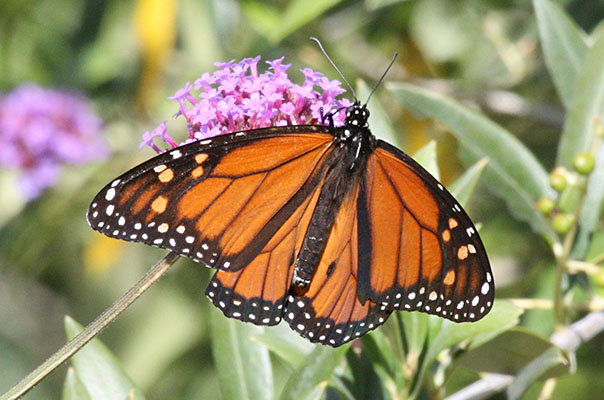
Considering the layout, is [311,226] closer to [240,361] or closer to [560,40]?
[240,361]

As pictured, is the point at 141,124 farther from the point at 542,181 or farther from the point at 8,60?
the point at 542,181

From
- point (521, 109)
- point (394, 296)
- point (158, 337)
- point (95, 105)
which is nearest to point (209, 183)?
point (394, 296)

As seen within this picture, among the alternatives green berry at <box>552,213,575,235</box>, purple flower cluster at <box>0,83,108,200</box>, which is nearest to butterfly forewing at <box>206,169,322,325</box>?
green berry at <box>552,213,575,235</box>

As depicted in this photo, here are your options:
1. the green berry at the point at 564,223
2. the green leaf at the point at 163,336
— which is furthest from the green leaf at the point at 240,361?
the green leaf at the point at 163,336

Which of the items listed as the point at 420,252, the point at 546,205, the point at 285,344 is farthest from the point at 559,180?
the point at 285,344

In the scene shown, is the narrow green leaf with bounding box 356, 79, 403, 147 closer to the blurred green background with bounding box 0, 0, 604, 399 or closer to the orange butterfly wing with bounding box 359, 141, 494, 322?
the orange butterfly wing with bounding box 359, 141, 494, 322

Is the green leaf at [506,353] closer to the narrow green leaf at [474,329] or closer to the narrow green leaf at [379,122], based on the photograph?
the narrow green leaf at [474,329]

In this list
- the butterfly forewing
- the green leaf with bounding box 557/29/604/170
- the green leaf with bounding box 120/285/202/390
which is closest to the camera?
the butterfly forewing
